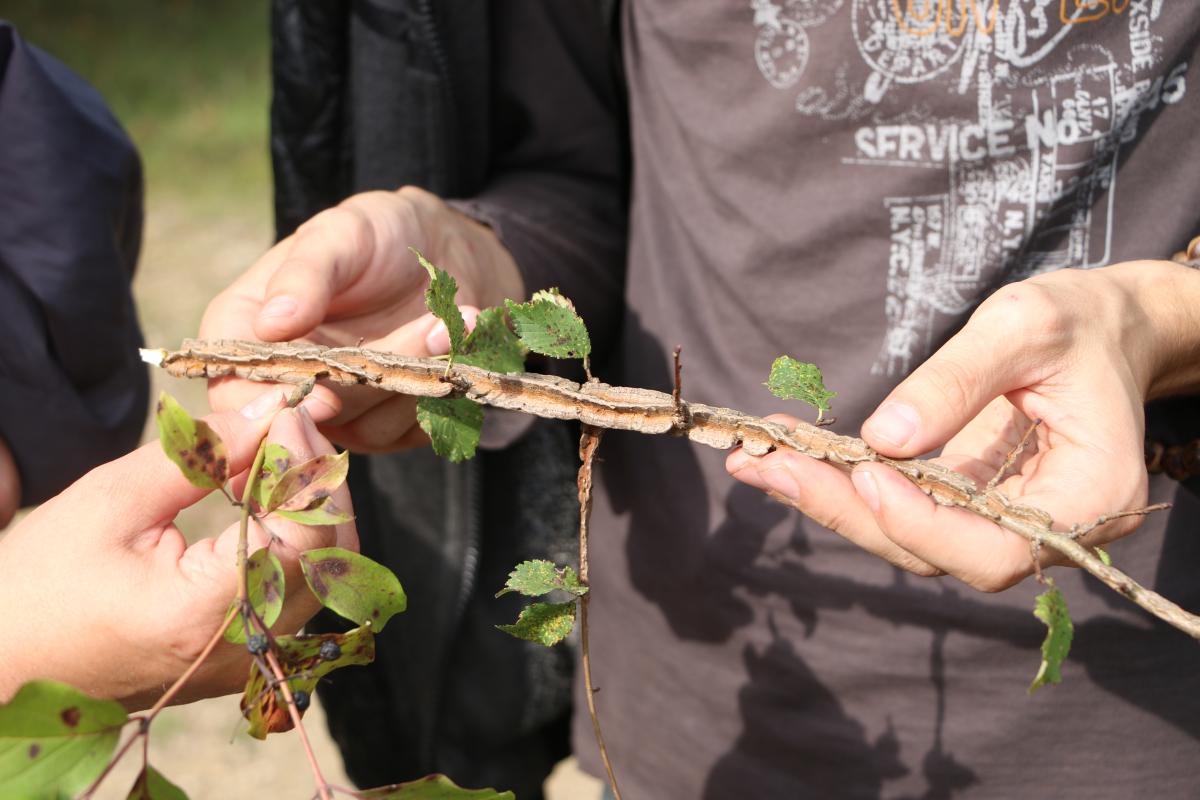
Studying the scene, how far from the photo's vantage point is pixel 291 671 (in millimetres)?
1094

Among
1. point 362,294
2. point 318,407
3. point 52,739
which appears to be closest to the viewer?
point 52,739

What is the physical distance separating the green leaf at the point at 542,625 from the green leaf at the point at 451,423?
0.80ft

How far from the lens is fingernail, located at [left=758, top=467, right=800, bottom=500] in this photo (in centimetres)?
124

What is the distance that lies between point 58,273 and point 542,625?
1245mm

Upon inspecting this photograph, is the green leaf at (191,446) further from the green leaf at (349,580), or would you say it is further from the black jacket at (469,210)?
the black jacket at (469,210)

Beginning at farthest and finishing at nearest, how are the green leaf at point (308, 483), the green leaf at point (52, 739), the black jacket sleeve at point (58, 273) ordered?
1. the black jacket sleeve at point (58, 273)
2. the green leaf at point (308, 483)
3. the green leaf at point (52, 739)

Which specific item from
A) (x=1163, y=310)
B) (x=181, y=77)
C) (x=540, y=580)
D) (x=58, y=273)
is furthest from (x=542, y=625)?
(x=181, y=77)

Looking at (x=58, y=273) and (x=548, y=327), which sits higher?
(x=548, y=327)

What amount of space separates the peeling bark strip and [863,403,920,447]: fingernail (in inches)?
4.3

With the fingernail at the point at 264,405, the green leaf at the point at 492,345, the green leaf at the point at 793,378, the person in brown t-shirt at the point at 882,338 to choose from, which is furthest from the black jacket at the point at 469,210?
the green leaf at the point at 793,378

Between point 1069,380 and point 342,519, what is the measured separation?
3.03 feet

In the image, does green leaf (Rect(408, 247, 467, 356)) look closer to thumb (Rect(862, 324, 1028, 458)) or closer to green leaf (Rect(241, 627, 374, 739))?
green leaf (Rect(241, 627, 374, 739))

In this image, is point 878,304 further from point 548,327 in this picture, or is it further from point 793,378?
point 548,327

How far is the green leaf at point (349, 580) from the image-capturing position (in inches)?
44.2
